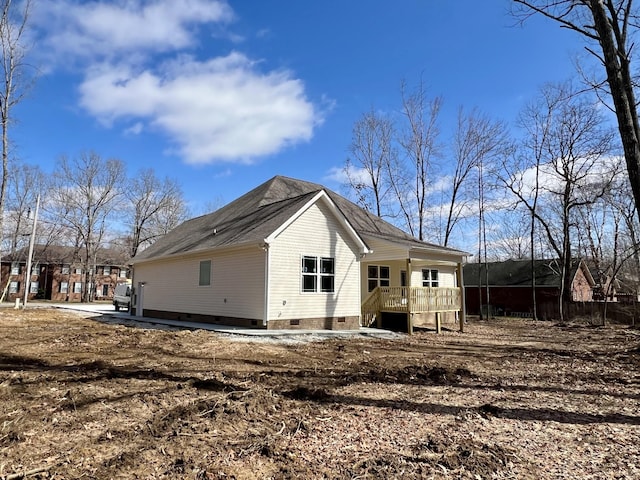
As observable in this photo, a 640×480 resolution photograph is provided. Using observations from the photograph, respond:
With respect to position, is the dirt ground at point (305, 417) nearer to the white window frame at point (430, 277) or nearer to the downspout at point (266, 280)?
the downspout at point (266, 280)

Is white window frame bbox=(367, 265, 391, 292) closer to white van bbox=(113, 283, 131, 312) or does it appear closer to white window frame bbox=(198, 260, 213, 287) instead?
white window frame bbox=(198, 260, 213, 287)

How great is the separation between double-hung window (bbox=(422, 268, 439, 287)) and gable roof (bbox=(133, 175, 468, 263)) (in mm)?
1568

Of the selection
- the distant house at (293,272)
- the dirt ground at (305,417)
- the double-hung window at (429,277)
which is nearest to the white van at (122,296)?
the distant house at (293,272)

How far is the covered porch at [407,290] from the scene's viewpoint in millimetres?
16500

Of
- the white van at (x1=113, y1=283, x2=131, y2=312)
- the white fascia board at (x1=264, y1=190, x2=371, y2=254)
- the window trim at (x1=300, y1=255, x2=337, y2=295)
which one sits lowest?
the white van at (x1=113, y1=283, x2=131, y2=312)

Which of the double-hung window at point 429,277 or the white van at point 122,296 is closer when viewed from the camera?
the double-hung window at point 429,277

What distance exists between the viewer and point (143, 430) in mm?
4227

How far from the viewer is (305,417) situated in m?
4.85

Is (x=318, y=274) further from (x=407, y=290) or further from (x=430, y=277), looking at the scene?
(x=430, y=277)

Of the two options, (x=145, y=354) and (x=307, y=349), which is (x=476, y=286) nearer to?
(x=307, y=349)

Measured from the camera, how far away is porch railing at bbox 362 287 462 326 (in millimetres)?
16500

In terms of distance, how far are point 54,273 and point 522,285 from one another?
57.9 m

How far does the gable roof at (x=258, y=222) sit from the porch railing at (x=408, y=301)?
6.64ft

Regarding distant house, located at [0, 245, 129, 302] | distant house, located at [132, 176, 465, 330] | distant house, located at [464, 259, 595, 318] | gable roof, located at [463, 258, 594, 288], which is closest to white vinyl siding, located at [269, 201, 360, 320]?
distant house, located at [132, 176, 465, 330]
